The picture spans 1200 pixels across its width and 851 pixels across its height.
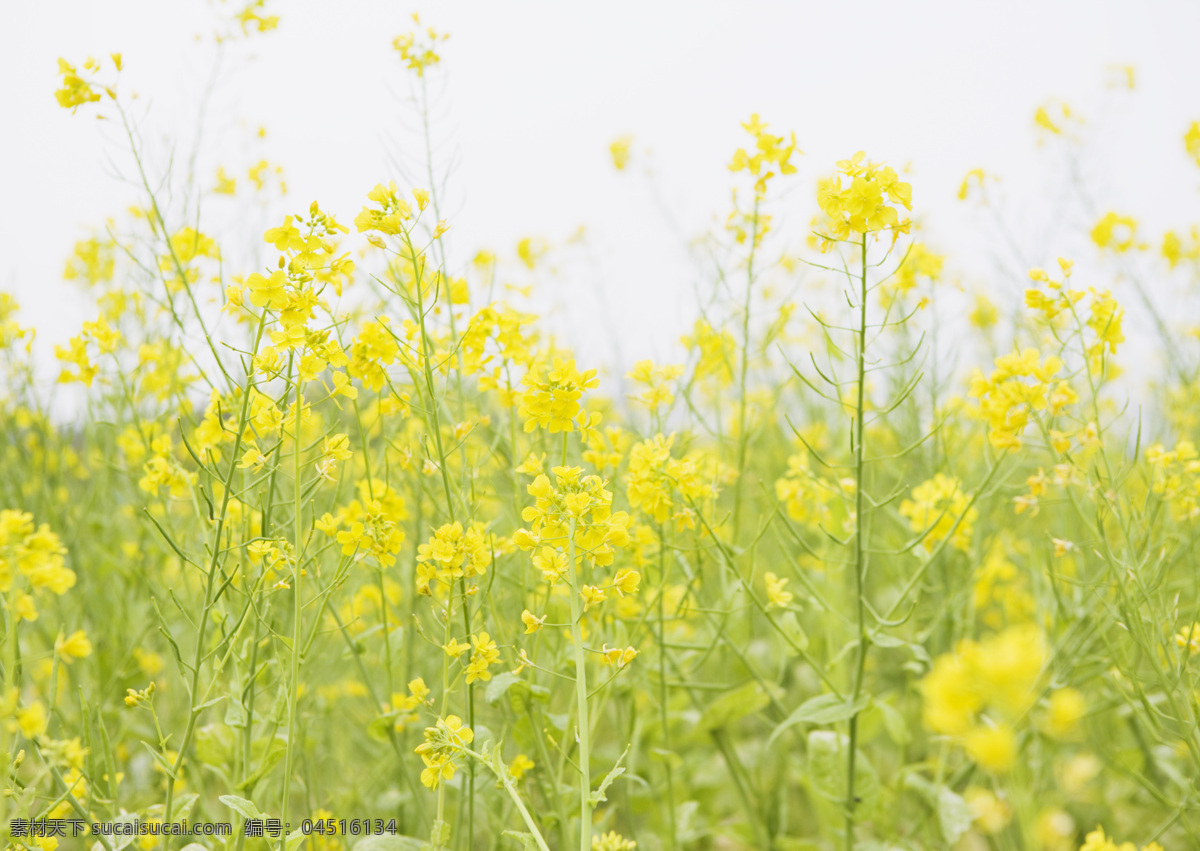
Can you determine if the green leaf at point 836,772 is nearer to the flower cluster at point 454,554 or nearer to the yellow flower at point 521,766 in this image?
the yellow flower at point 521,766

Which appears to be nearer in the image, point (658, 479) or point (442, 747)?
point (442, 747)

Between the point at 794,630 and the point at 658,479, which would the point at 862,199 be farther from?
the point at 794,630

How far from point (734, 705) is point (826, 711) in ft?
1.61

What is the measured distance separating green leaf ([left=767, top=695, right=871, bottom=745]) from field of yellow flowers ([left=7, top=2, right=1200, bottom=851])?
0.01 meters

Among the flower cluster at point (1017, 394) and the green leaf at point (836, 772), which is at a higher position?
the flower cluster at point (1017, 394)

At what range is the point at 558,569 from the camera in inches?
60.2

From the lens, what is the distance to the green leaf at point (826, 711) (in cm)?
180

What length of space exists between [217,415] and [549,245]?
1865 millimetres

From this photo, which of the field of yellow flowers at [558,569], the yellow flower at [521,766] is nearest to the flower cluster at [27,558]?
the field of yellow flowers at [558,569]

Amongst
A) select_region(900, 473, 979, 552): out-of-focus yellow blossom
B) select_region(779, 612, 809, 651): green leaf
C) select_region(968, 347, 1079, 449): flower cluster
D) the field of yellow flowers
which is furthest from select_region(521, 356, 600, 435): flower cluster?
select_region(900, 473, 979, 552): out-of-focus yellow blossom

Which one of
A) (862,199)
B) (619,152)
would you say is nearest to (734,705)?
(862,199)

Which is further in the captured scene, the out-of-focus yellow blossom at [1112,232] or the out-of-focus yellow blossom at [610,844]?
the out-of-focus yellow blossom at [1112,232]

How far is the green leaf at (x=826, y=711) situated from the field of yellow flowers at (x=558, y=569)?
0.03ft

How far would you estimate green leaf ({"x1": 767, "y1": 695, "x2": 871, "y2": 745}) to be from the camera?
1.80 metres
